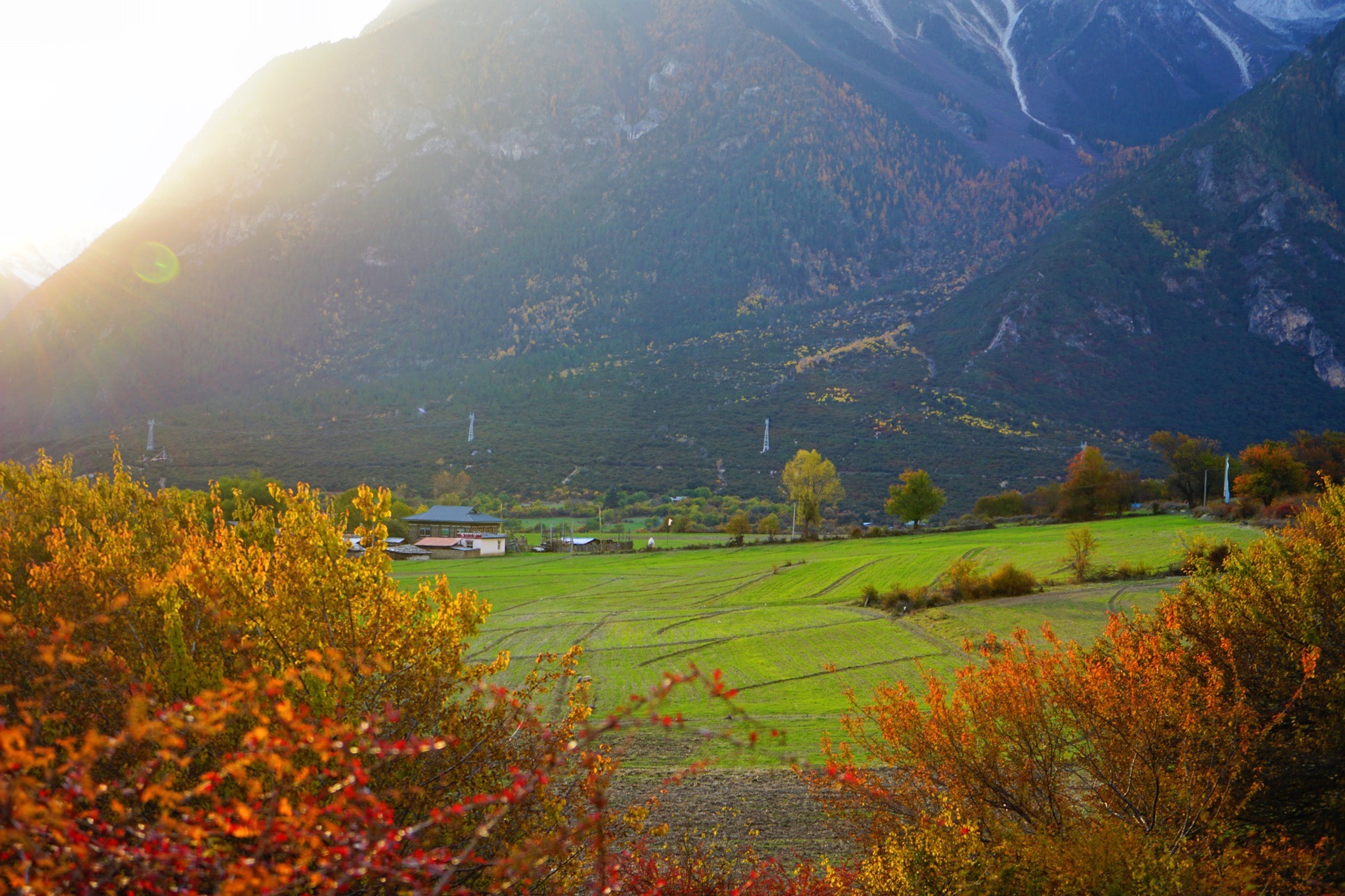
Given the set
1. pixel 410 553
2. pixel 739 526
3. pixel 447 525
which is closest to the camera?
pixel 410 553

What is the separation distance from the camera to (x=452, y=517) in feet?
252

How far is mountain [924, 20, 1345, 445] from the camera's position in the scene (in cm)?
11344

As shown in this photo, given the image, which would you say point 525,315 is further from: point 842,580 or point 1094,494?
point 842,580

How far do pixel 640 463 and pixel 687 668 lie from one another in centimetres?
7499

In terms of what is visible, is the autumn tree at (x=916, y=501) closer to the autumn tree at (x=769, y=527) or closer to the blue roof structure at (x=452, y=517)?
the autumn tree at (x=769, y=527)

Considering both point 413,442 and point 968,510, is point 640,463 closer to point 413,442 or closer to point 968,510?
point 413,442

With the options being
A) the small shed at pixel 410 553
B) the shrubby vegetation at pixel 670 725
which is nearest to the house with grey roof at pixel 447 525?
the small shed at pixel 410 553

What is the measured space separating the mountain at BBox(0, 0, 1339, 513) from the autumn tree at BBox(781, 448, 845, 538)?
14.2 metres

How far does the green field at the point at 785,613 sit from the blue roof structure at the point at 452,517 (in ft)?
50.8

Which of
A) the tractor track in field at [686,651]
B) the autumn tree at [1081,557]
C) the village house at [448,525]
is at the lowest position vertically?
the tractor track in field at [686,651]

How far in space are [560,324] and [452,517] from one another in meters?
87.4

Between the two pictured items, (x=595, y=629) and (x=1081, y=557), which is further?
(x=1081, y=557)

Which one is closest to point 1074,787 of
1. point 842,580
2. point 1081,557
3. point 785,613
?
point 785,613

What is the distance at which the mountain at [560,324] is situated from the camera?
103375mm
